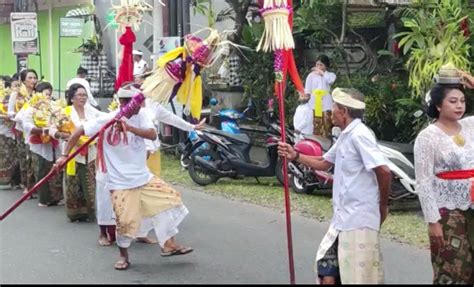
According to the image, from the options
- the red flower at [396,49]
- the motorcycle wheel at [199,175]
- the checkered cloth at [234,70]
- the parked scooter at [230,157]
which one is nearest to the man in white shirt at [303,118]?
the parked scooter at [230,157]

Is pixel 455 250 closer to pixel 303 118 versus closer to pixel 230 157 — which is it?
pixel 230 157

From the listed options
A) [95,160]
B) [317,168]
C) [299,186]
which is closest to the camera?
[317,168]

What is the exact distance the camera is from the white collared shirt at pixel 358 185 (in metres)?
4.54

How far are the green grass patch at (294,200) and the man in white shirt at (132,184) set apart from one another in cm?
237

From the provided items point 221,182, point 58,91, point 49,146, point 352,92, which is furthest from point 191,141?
point 58,91

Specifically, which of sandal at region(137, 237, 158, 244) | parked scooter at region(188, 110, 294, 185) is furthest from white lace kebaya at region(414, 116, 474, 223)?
parked scooter at region(188, 110, 294, 185)

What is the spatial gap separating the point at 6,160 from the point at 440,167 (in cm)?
870

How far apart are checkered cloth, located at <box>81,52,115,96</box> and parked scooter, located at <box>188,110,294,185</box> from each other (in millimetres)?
9261

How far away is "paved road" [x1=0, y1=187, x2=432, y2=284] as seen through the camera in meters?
6.39

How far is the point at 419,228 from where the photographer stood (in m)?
7.84

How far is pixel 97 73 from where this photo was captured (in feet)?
65.5

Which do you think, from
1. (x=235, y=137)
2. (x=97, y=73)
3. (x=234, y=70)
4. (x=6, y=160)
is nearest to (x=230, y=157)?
(x=235, y=137)

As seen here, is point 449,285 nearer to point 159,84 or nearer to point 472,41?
point 159,84

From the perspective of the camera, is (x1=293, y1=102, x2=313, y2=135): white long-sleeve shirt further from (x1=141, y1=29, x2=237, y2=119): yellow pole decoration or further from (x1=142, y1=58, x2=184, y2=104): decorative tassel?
(x1=142, y1=58, x2=184, y2=104): decorative tassel
